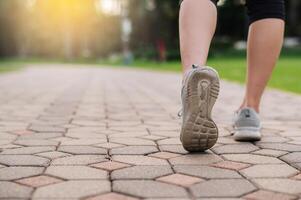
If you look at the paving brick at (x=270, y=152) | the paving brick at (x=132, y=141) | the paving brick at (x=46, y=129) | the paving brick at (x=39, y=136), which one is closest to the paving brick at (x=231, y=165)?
the paving brick at (x=270, y=152)

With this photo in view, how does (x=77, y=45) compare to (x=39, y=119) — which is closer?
(x=39, y=119)

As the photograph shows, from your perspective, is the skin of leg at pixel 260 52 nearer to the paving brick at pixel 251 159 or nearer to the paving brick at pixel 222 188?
the paving brick at pixel 251 159

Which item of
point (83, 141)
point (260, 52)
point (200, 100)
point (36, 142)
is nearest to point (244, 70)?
point (260, 52)

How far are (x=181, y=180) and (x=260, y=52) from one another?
1.19 m

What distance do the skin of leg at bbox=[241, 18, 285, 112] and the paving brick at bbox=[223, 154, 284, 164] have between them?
53 centimetres

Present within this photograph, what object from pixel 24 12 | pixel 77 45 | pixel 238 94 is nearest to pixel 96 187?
pixel 238 94

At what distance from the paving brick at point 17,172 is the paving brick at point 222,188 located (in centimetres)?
64

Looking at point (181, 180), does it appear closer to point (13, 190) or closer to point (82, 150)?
point (13, 190)

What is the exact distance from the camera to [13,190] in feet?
5.65

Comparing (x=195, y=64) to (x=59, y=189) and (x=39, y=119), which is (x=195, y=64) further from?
(x=39, y=119)

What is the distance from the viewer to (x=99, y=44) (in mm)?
49531

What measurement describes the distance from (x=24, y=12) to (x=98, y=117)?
1764 inches

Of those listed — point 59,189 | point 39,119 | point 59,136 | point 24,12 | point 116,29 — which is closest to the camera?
point 59,189

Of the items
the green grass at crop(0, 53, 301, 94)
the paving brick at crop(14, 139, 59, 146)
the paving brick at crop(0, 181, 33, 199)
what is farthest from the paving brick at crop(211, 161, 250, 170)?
the green grass at crop(0, 53, 301, 94)
